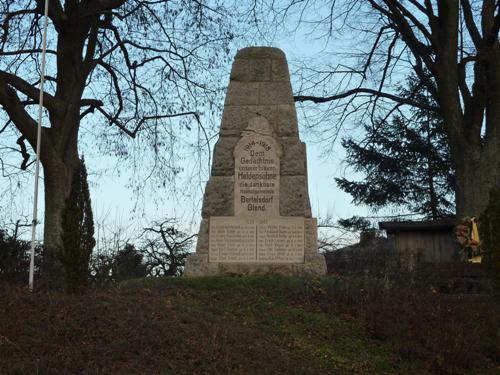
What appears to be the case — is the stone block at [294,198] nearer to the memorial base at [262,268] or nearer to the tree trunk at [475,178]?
the memorial base at [262,268]

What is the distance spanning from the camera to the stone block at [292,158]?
39.8 feet

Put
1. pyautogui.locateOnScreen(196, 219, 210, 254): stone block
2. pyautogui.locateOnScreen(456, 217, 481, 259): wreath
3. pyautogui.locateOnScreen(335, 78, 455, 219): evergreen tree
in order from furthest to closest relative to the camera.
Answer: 1. pyautogui.locateOnScreen(335, 78, 455, 219): evergreen tree
2. pyautogui.locateOnScreen(456, 217, 481, 259): wreath
3. pyautogui.locateOnScreen(196, 219, 210, 254): stone block

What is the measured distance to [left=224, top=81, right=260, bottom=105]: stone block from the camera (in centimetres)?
1243

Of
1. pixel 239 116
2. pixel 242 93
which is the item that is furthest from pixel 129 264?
pixel 242 93

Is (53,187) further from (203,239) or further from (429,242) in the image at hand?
(429,242)

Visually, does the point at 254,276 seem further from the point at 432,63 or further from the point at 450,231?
the point at 450,231

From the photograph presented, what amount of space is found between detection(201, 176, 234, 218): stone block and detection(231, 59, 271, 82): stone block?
68.1 inches

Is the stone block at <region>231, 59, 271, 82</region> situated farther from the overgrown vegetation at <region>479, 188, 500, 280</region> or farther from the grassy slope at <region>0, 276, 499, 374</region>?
the overgrown vegetation at <region>479, 188, 500, 280</region>

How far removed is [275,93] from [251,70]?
57 cm

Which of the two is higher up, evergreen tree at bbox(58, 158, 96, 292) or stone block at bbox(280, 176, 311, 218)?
stone block at bbox(280, 176, 311, 218)

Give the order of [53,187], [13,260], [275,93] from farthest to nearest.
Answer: [53,187]
[13,260]
[275,93]

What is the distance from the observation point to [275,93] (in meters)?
12.5

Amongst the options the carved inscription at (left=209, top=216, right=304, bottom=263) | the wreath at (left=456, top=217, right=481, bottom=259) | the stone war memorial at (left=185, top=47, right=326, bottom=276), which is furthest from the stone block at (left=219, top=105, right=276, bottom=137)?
the wreath at (left=456, top=217, right=481, bottom=259)

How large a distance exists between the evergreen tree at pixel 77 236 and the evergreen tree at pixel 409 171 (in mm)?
18896
